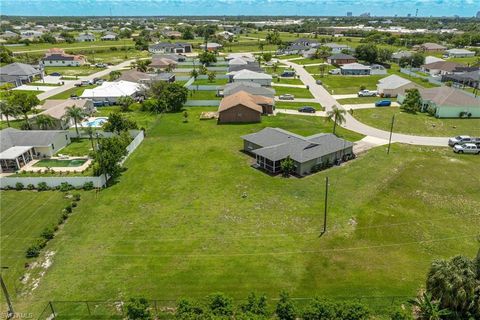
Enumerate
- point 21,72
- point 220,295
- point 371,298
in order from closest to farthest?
point 220,295 → point 371,298 → point 21,72

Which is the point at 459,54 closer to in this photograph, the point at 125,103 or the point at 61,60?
the point at 125,103

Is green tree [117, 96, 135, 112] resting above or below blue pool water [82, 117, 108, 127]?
above

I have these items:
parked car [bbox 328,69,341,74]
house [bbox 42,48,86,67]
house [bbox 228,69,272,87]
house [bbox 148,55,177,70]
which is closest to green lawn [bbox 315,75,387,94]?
parked car [bbox 328,69,341,74]

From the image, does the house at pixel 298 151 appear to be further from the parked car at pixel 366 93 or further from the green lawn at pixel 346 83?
the green lawn at pixel 346 83

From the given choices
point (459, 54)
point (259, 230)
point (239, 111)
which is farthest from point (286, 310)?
point (459, 54)

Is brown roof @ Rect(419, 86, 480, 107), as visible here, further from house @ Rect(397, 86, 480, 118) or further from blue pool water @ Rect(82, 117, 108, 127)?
blue pool water @ Rect(82, 117, 108, 127)

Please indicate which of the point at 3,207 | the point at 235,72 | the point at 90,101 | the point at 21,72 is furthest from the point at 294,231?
the point at 21,72

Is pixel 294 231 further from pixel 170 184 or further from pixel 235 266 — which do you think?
pixel 170 184
